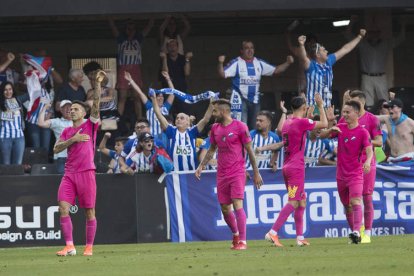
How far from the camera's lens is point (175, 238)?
19234 mm

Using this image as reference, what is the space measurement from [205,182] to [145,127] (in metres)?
1.49

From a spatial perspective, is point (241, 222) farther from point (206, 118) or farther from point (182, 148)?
point (182, 148)

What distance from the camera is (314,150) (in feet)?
66.1

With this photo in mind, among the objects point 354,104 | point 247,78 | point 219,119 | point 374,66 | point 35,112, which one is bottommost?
point 219,119

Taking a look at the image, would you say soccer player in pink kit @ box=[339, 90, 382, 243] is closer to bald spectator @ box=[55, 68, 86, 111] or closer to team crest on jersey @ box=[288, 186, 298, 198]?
team crest on jersey @ box=[288, 186, 298, 198]

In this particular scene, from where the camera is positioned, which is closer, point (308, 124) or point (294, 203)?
point (308, 124)

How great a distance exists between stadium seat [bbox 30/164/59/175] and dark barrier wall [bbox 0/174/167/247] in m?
0.97

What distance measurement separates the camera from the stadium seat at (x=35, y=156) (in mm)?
21281

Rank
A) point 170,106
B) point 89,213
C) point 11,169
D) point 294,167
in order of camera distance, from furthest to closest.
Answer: point 170,106, point 11,169, point 294,167, point 89,213

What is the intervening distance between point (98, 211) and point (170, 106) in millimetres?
3394

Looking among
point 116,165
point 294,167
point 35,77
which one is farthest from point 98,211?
point 294,167

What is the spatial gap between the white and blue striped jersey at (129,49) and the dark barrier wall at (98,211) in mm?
4147

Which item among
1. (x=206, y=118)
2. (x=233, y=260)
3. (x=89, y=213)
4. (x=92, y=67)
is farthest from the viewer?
(x=92, y=67)

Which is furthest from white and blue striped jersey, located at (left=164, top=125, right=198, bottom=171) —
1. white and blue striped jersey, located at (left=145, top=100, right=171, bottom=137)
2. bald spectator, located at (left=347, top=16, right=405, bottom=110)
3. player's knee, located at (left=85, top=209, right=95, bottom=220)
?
bald spectator, located at (left=347, top=16, right=405, bottom=110)
